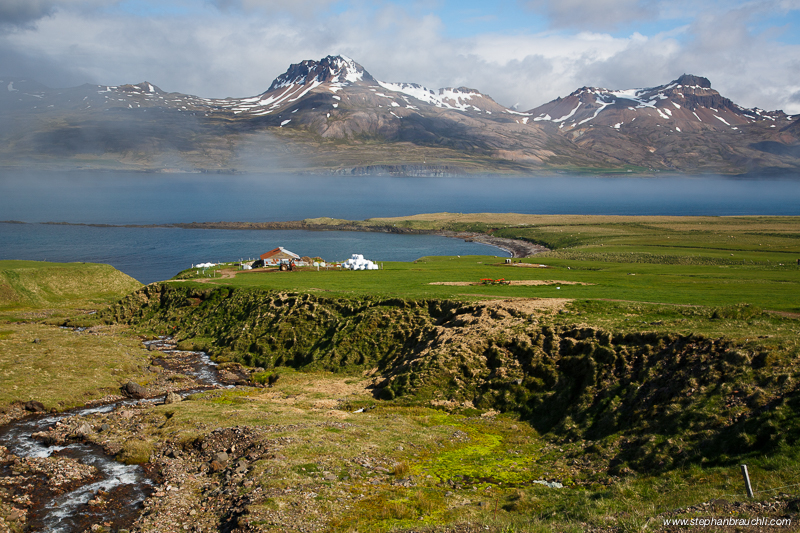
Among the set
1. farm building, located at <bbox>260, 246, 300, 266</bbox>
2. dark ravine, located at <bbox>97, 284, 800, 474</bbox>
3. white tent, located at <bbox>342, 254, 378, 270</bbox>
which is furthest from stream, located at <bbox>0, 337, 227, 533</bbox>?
farm building, located at <bbox>260, 246, 300, 266</bbox>

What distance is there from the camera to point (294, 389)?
117 ft

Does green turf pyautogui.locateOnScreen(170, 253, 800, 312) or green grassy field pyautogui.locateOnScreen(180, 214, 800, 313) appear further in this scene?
green grassy field pyautogui.locateOnScreen(180, 214, 800, 313)

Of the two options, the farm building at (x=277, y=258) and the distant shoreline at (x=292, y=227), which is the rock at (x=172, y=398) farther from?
the distant shoreline at (x=292, y=227)

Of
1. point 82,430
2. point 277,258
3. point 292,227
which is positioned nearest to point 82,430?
point 82,430

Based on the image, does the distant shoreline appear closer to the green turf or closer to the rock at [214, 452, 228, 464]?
the green turf

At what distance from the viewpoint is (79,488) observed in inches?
847

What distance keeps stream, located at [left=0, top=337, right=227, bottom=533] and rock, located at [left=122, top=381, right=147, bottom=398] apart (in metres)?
2.90

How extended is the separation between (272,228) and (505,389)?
165953 mm

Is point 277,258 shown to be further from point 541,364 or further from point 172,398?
point 541,364

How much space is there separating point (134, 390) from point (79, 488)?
13.9 meters

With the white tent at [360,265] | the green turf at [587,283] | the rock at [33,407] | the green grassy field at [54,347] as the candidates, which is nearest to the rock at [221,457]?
the green grassy field at [54,347]

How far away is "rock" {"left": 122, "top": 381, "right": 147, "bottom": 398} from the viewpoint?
34.5 m

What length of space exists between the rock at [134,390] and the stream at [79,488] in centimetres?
290

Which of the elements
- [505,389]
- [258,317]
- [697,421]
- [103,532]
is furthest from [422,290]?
[103,532]
